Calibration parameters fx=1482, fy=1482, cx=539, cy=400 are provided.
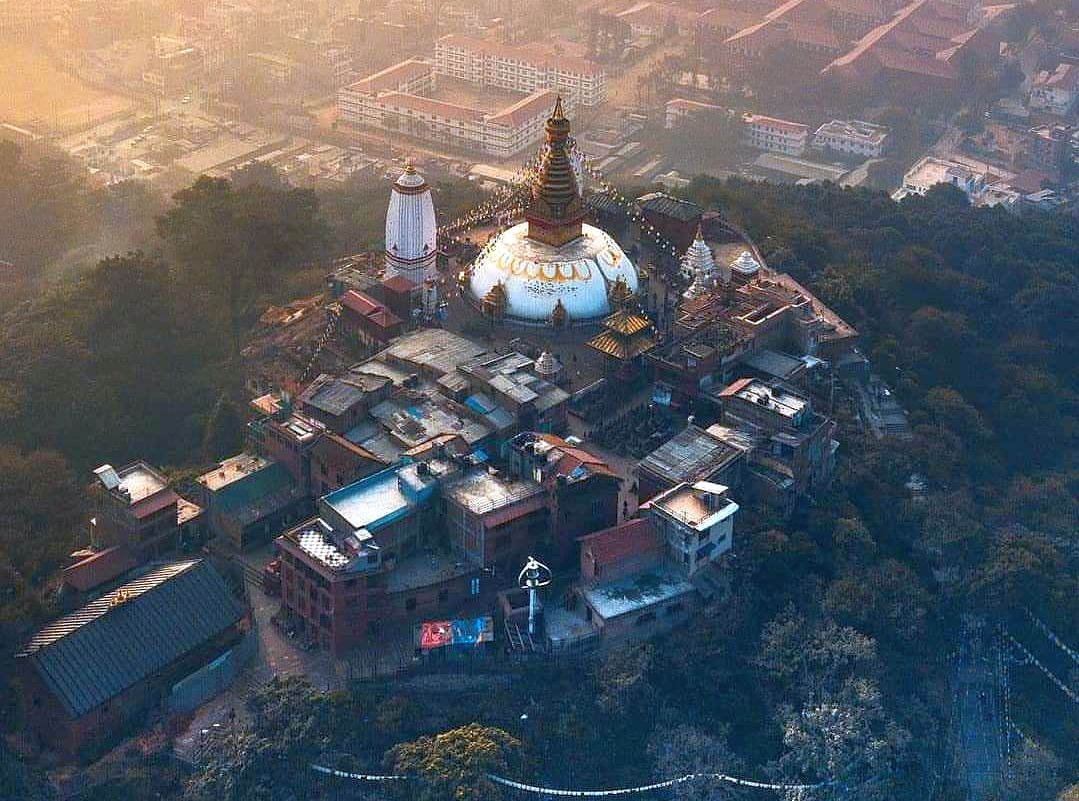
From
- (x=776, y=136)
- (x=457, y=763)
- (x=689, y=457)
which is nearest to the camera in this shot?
(x=457, y=763)

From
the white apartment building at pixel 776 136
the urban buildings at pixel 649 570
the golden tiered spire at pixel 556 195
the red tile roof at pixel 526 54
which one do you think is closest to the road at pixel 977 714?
the urban buildings at pixel 649 570

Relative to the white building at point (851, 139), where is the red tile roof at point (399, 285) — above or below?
above

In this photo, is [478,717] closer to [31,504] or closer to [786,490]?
[786,490]

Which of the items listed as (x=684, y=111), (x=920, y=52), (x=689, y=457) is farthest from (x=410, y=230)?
(x=920, y=52)

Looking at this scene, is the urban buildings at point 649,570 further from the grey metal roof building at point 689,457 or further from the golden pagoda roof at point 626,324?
the golden pagoda roof at point 626,324

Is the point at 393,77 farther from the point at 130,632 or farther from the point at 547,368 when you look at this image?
the point at 130,632

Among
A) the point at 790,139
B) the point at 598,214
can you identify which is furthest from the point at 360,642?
the point at 790,139

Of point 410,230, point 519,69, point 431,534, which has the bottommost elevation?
point 519,69
